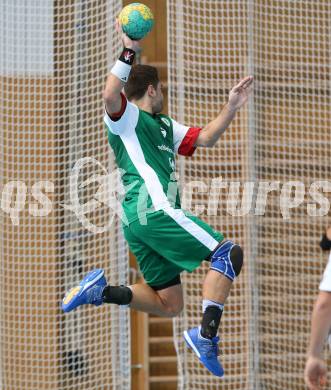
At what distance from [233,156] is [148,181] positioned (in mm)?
2899

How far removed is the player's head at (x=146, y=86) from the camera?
523cm

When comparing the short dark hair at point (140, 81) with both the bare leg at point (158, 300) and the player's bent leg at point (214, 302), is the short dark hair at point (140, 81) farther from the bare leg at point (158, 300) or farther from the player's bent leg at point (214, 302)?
the bare leg at point (158, 300)

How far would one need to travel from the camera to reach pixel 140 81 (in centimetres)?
523

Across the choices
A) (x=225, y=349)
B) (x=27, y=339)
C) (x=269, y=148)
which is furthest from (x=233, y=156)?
(x=27, y=339)

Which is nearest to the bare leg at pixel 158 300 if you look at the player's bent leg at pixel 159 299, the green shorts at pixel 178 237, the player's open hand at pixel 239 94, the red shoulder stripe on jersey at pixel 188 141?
the player's bent leg at pixel 159 299

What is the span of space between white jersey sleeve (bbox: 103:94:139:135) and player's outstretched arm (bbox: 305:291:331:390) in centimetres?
204

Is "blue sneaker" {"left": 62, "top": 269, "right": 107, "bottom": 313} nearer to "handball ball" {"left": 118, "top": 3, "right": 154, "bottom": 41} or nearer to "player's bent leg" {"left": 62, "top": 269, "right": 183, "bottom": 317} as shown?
"player's bent leg" {"left": 62, "top": 269, "right": 183, "bottom": 317}

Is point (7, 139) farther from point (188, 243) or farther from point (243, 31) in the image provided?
point (188, 243)

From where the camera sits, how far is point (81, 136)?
7.44 meters

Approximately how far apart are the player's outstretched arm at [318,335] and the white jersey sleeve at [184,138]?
Result: 2326 mm

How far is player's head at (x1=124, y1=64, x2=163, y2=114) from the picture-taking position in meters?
5.23

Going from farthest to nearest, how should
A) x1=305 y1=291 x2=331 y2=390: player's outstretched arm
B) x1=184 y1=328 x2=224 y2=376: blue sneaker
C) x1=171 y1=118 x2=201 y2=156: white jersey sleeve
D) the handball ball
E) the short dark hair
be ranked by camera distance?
x1=171 y1=118 x2=201 y2=156: white jersey sleeve, the short dark hair, x1=184 y1=328 x2=224 y2=376: blue sneaker, the handball ball, x1=305 y1=291 x2=331 y2=390: player's outstretched arm

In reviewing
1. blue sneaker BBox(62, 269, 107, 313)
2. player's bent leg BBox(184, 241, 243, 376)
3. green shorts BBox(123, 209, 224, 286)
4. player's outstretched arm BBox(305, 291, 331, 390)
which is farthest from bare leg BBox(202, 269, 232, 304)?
player's outstretched arm BBox(305, 291, 331, 390)

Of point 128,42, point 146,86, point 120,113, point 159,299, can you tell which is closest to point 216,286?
point 159,299
